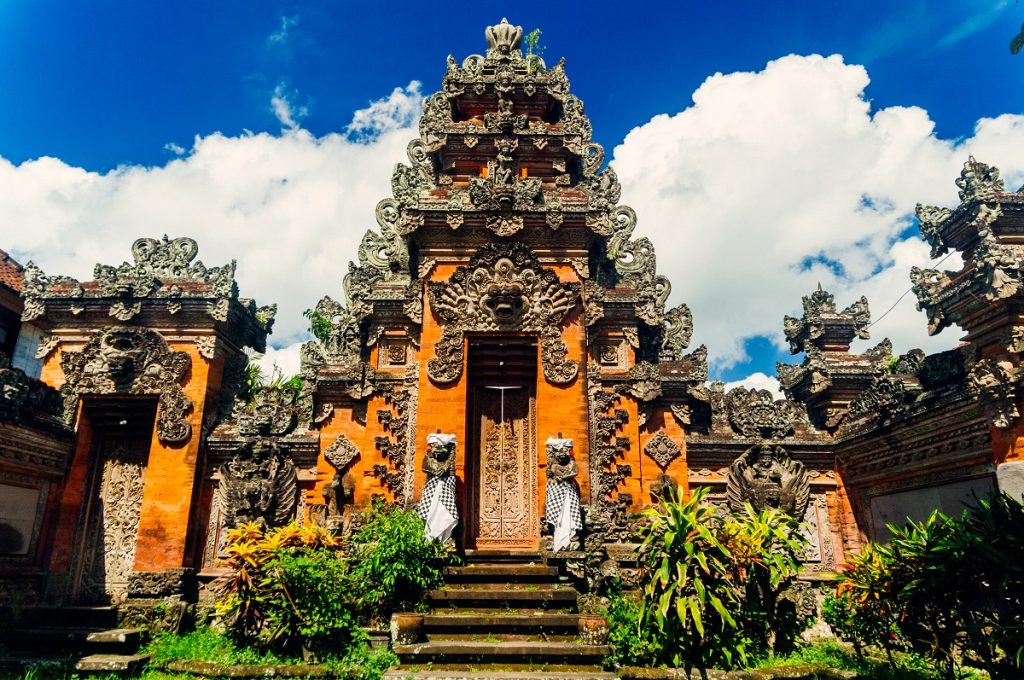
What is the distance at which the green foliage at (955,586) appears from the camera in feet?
20.0

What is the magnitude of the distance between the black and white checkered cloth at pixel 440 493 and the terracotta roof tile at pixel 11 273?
38.8ft

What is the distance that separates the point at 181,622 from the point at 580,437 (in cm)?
733

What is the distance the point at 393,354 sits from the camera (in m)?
12.5

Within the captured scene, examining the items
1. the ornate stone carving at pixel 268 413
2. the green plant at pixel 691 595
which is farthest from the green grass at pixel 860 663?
the ornate stone carving at pixel 268 413

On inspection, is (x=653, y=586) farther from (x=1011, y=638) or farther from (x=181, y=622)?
(x=181, y=622)

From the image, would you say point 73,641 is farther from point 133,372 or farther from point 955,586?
point 955,586

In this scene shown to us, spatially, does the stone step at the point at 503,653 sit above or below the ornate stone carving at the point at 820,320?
below

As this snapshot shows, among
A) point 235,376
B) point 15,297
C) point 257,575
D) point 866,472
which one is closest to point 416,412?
point 257,575

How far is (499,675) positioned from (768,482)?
655 cm

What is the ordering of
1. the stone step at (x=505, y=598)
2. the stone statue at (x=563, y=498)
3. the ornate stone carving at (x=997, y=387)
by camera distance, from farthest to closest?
the stone statue at (x=563, y=498), the stone step at (x=505, y=598), the ornate stone carving at (x=997, y=387)

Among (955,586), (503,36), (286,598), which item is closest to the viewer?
(955,586)

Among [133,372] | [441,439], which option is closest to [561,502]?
[441,439]

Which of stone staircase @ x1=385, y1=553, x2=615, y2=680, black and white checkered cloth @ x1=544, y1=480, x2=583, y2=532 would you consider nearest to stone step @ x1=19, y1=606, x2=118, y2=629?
stone staircase @ x1=385, y1=553, x2=615, y2=680

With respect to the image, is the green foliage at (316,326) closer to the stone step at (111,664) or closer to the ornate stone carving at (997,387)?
the stone step at (111,664)
